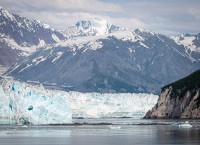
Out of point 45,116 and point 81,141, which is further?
point 45,116

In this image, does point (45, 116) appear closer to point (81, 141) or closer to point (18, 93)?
point (18, 93)

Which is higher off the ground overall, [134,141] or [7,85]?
[7,85]

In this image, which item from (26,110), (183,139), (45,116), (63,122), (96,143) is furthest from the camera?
(63,122)

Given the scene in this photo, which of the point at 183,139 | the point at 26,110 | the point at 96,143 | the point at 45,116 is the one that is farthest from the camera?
the point at 45,116

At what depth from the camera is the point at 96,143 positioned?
3676 inches

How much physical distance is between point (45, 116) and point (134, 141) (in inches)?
1844

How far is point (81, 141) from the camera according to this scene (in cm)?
9838

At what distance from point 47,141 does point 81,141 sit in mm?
5172

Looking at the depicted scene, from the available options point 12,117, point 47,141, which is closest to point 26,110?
point 12,117

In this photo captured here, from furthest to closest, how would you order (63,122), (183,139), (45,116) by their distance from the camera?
(63,122) → (45,116) → (183,139)

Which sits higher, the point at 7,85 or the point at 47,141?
the point at 7,85

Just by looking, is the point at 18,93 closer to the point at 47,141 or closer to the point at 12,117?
the point at 12,117

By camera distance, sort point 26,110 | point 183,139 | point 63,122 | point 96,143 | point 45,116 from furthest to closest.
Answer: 1. point 63,122
2. point 45,116
3. point 26,110
4. point 183,139
5. point 96,143

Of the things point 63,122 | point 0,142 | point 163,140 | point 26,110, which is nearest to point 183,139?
point 163,140
